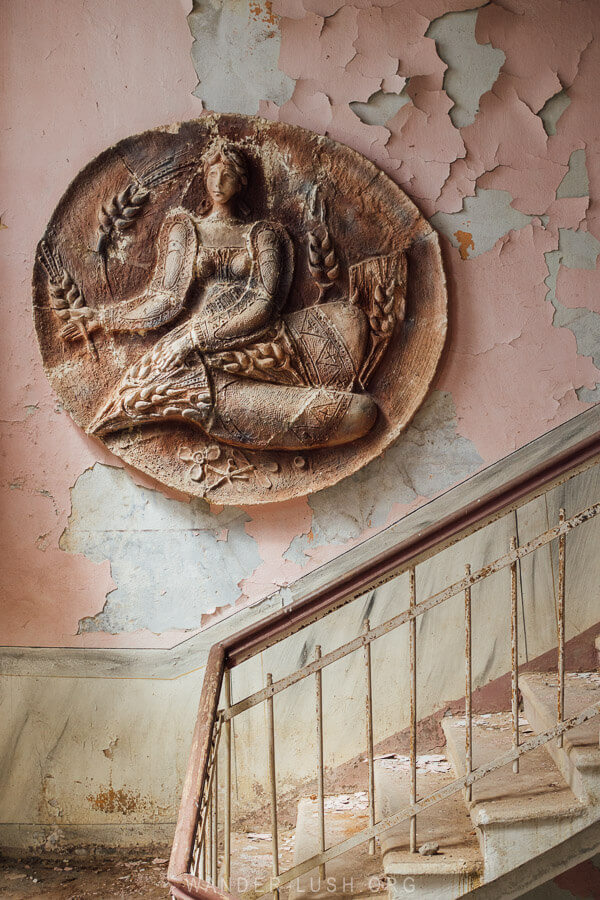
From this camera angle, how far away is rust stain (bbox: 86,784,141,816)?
3.42 metres

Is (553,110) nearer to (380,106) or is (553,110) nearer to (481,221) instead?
(481,221)

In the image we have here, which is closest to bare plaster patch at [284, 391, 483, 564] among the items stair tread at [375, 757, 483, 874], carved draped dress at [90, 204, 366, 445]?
carved draped dress at [90, 204, 366, 445]

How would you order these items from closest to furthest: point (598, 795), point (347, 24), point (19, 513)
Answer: point (598, 795) < point (347, 24) < point (19, 513)

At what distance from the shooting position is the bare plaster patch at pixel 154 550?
3.43 metres

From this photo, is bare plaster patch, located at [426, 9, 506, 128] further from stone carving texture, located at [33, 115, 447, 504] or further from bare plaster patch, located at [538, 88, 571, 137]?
stone carving texture, located at [33, 115, 447, 504]

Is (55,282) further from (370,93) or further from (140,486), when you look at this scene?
(370,93)

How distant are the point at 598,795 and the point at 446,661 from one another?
3.49ft

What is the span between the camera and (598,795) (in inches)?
91.1

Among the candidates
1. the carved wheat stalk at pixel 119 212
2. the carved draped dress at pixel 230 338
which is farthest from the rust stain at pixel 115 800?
the carved wheat stalk at pixel 119 212

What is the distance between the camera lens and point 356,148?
331 cm

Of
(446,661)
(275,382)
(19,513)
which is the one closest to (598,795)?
(446,661)

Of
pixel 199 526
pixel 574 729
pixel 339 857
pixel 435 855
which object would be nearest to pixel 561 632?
pixel 574 729

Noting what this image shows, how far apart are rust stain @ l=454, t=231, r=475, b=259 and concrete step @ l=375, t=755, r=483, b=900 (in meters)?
2.02

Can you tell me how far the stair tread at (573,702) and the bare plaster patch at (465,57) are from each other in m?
2.22
